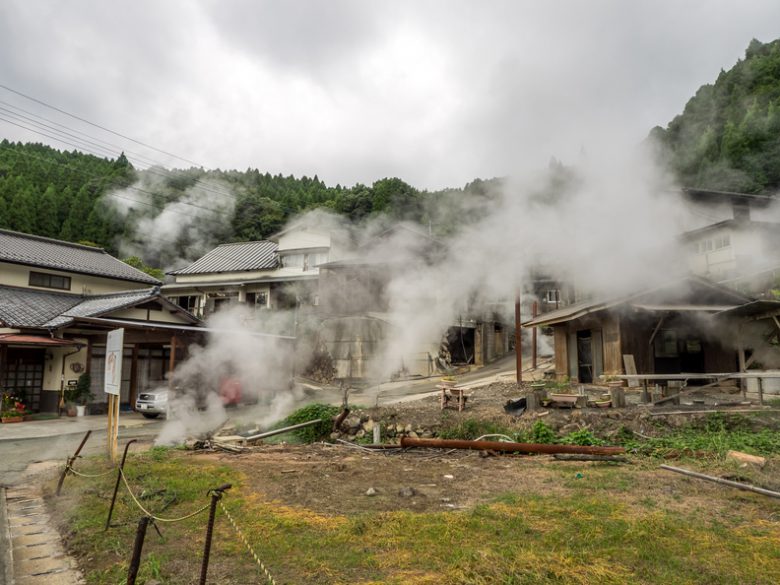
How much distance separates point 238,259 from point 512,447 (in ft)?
85.0

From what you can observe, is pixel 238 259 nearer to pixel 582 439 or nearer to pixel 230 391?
pixel 230 391

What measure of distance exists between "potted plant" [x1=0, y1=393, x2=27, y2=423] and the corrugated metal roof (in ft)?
50.6

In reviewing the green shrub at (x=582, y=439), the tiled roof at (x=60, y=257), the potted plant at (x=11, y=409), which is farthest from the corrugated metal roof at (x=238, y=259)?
the green shrub at (x=582, y=439)

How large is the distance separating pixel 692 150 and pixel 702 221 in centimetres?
896

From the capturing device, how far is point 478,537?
4.69 meters

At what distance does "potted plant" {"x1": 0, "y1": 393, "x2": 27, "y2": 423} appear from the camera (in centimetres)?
1473

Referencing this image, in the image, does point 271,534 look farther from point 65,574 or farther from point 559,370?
point 559,370

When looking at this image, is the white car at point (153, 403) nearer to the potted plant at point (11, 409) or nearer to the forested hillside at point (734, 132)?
the potted plant at point (11, 409)

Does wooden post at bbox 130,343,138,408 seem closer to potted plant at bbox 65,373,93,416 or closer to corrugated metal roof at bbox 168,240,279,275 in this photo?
potted plant at bbox 65,373,93,416

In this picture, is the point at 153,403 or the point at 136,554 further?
the point at 153,403

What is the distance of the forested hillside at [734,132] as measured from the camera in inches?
1144

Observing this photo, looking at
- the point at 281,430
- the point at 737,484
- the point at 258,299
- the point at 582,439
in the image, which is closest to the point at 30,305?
the point at 258,299

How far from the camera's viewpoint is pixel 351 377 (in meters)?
22.5

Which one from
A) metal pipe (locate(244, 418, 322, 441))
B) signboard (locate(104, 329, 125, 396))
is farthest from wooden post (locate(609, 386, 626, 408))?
signboard (locate(104, 329, 125, 396))
